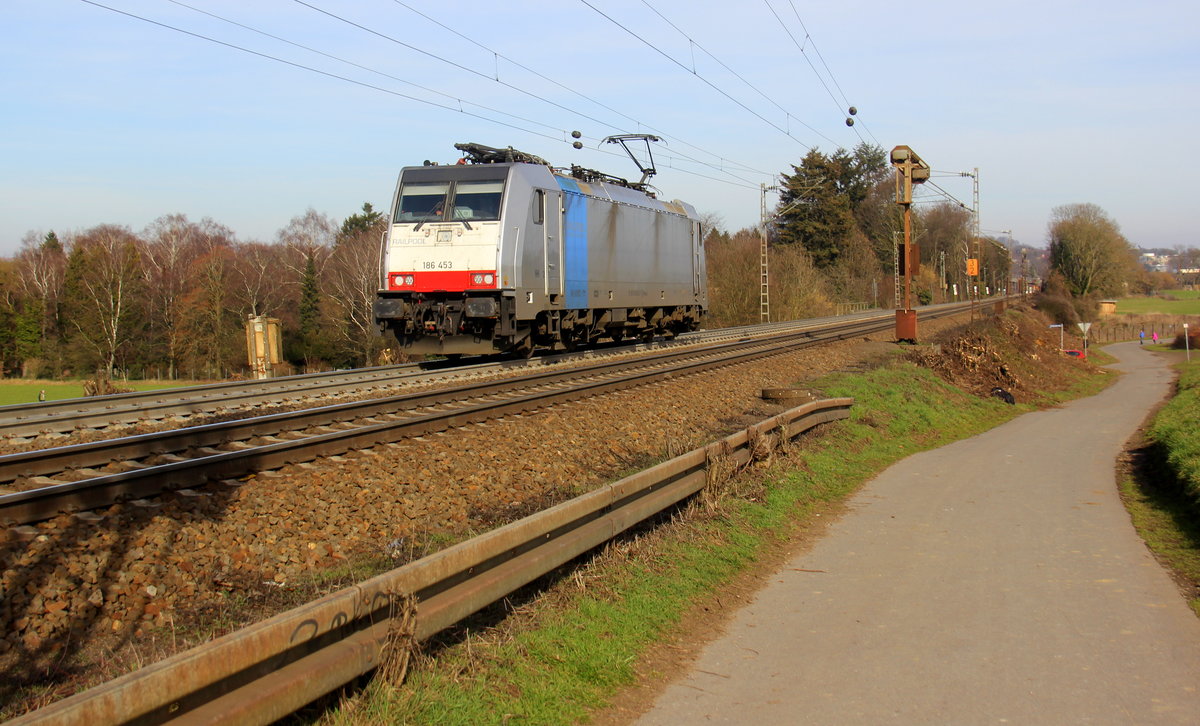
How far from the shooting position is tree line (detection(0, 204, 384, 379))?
50.1 m

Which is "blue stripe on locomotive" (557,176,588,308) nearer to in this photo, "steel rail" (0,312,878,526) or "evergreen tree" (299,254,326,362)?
"steel rail" (0,312,878,526)

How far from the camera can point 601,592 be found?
5.75 metres

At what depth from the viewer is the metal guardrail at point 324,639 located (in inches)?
110

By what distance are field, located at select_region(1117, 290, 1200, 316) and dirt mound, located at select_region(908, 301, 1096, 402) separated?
237 ft

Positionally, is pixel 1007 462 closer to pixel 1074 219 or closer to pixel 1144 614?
pixel 1144 614

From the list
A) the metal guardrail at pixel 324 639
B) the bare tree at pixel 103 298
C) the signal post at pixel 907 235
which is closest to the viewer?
the metal guardrail at pixel 324 639

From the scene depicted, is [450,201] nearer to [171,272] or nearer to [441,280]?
[441,280]

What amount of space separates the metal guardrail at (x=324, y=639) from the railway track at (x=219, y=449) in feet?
10.5

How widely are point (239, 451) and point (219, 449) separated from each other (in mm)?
975

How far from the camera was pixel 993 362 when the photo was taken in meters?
24.5

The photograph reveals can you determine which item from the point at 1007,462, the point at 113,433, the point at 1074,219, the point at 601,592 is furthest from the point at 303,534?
the point at 1074,219

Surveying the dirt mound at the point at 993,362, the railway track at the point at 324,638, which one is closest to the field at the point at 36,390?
the dirt mound at the point at 993,362

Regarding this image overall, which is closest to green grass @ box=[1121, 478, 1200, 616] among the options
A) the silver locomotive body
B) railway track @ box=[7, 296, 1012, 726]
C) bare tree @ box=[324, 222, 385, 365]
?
railway track @ box=[7, 296, 1012, 726]

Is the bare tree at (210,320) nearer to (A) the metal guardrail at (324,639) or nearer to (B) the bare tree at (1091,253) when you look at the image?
(A) the metal guardrail at (324,639)
